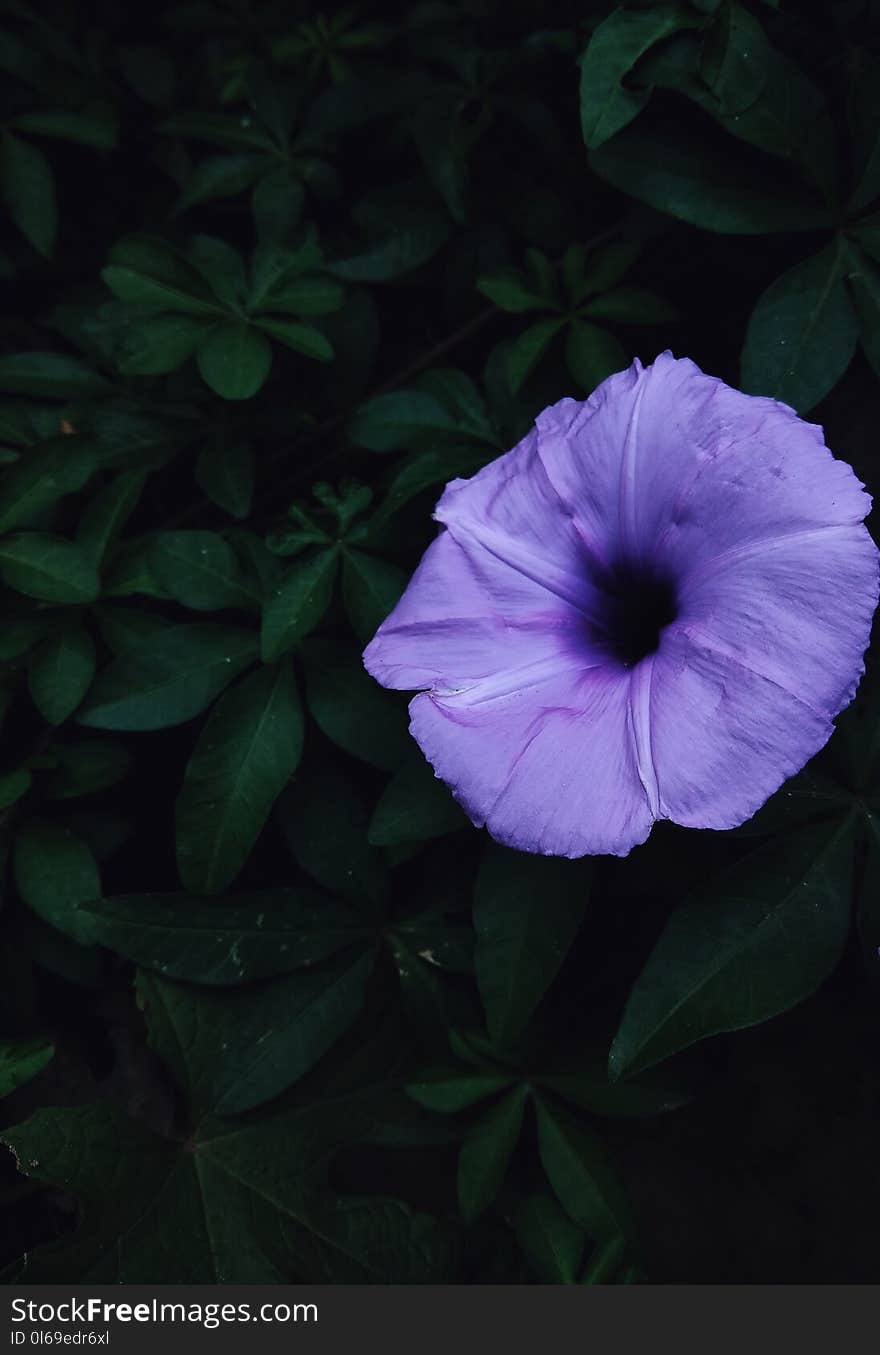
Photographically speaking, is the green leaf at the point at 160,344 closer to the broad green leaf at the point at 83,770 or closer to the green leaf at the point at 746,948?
the broad green leaf at the point at 83,770

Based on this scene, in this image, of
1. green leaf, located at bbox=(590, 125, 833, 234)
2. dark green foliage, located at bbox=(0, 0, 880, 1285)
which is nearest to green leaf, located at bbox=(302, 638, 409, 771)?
dark green foliage, located at bbox=(0, 0, 880, 1285)

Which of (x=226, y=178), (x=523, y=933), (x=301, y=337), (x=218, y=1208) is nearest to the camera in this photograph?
(x=523, y=933)

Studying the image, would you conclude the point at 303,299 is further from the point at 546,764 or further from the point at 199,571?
the point at 546,764

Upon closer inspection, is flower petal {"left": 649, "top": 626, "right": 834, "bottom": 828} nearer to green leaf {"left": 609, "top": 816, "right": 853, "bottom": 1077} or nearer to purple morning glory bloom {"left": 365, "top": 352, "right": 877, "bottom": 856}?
purple morning glory bloom {"left": 365, "top": 352, "right": 877, "bottom": 856}

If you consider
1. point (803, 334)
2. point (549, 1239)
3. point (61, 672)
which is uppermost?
point (803, 334)

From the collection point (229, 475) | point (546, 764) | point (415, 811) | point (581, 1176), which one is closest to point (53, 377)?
point (229, 475)

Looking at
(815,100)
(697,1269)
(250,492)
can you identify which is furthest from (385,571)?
(697,1269)
